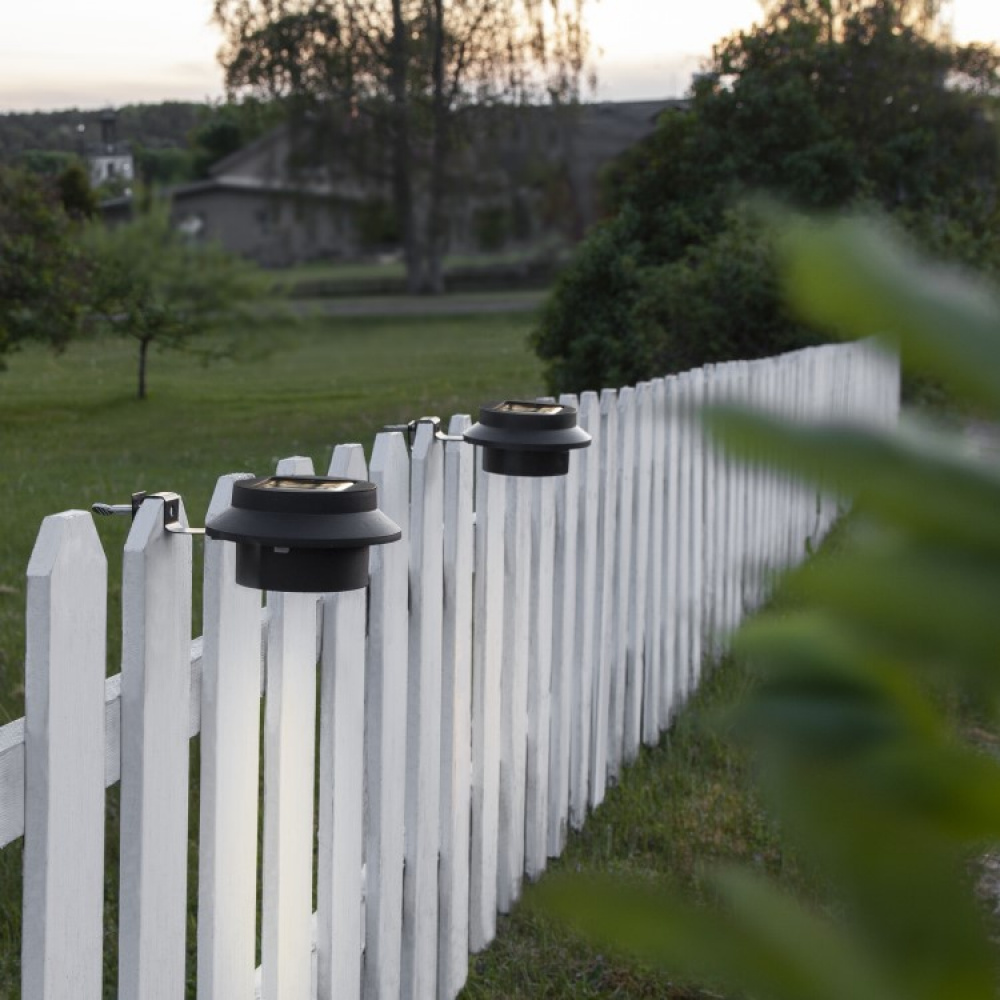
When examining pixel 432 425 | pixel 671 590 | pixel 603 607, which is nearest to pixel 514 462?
pixel 432 425

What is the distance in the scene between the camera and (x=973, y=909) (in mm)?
303

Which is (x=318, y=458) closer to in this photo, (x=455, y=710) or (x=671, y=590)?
(x=671, y=590)

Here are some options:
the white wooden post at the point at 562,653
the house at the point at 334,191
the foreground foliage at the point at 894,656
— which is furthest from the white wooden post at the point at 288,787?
the house at the point at 334,191

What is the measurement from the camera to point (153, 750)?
187 centimetres

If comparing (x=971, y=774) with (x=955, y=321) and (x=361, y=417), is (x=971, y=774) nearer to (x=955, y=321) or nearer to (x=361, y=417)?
(x=955, y=321)

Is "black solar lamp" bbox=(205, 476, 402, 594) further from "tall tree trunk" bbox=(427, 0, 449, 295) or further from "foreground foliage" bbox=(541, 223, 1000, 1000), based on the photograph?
"tall tree trunk" bbox=(427, 0, 449, 295)

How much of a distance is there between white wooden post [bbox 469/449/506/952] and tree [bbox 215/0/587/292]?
105 ft

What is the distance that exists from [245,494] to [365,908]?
46.6 inches

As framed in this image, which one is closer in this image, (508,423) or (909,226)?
(508,423)

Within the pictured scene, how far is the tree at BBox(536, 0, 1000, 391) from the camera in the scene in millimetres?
13875

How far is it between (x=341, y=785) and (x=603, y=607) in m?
1.93

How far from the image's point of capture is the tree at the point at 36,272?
15.0 metres

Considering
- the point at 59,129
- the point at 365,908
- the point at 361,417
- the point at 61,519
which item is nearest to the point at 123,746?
the point at 61,519

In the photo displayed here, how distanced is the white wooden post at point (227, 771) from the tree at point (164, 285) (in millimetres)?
15745
